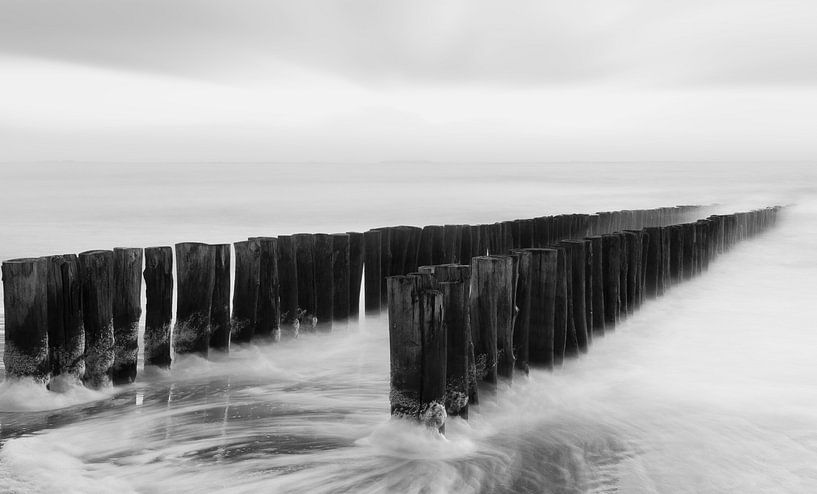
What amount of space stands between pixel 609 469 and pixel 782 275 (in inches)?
367

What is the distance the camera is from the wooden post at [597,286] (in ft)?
19.3

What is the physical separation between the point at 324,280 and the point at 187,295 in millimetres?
1300

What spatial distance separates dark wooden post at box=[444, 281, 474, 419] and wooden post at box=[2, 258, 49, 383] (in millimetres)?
2184

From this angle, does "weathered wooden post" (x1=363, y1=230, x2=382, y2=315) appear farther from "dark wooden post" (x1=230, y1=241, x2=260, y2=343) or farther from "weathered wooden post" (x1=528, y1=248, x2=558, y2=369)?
"weathered wooden post" (x1=528, y1=248, x2=558, y2=369)

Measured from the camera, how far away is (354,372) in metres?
5.11

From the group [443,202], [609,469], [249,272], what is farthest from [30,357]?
[443,202]

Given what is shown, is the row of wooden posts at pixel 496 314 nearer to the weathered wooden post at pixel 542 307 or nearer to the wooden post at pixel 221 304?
the weathered wooden post at pixel 542 307

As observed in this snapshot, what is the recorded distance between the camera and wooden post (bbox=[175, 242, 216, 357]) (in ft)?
16.4

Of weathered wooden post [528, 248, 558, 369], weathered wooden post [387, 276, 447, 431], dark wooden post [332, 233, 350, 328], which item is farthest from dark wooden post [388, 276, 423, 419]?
dark wooden post [332, 233, 350, 328]

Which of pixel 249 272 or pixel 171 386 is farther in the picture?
pixel 249 272

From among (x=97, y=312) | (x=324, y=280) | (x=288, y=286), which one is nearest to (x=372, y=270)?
(x=324, y=280)

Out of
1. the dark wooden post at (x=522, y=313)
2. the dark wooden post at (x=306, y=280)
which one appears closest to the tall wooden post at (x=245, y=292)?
the dark wooden post at (x=306, y=280)

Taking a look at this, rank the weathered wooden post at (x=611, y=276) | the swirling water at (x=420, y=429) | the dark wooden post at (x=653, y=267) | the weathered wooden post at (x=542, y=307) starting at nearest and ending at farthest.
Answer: the swirling water at (x=420, y=429), the weathered wooden post at (x=542, y=307), the weathered wooden post at (x=611, y=276), the dark wooden post at (x=653, y=267)

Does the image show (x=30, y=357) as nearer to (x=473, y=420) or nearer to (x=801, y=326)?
(x=473, y=420)
